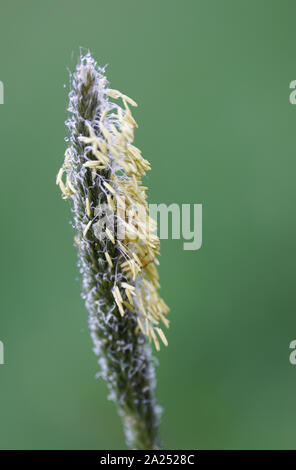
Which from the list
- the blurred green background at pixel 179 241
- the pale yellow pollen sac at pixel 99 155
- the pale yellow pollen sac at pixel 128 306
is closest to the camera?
the pale yellow pollen sac at pixel 99 155

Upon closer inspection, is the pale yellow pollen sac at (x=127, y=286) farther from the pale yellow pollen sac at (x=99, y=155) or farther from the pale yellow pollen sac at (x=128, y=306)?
the pale yellow pollen sac at (x=99, y=155)

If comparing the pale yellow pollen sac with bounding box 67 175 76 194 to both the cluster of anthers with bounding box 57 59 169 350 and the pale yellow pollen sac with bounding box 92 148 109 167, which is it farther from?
the pale yellow pollen sac with bounding box 92 148 109 167

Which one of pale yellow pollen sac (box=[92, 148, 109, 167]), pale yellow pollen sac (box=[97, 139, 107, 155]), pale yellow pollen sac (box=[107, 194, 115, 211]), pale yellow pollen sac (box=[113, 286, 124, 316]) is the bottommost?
pale yellow pollen sac (box=[113, 286, 124, 316])

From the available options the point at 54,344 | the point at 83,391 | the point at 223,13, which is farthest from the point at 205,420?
the point at 223,13

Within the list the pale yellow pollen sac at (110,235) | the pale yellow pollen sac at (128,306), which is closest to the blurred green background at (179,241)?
the pale yellow pollen sac at (128,306)

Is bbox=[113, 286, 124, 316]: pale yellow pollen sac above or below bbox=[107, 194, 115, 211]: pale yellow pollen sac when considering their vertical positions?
below

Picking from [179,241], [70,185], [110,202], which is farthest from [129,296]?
[179,241]

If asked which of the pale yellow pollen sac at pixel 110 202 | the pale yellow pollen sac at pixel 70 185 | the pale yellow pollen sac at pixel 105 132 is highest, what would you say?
the pale yellow pollen sac at pixel 105 132

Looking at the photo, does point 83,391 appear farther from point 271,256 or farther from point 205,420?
point 271,256

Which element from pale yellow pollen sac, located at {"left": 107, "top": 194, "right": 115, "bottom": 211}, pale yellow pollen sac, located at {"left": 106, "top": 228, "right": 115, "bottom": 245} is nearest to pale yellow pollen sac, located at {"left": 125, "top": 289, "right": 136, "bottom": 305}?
pale yellow pollen sac, located at {"left": 106, "top": 228, "right": 115, "bottom": 245}
